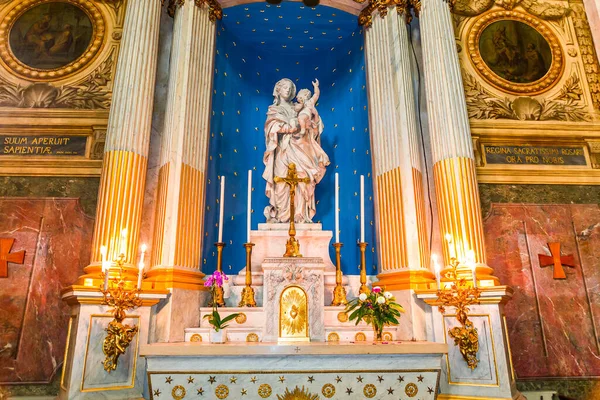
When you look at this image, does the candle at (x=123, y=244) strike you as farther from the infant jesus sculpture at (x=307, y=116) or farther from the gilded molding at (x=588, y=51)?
the gilded molding at (x=588, y=51)

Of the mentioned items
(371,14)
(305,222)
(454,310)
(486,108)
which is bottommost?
(454,310)

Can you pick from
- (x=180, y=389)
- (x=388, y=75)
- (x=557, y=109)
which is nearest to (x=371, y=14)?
(x=388, y=75)

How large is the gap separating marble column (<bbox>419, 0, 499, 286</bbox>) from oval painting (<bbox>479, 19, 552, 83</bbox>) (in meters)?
1.35

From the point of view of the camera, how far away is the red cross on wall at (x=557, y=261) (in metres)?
6.23

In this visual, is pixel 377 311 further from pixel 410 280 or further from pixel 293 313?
pixel 410 280

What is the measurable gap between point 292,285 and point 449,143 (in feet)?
9.07

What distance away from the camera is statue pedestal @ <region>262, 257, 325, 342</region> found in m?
4.82

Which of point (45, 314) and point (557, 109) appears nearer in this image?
point (45, 314)

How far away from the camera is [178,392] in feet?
12.3

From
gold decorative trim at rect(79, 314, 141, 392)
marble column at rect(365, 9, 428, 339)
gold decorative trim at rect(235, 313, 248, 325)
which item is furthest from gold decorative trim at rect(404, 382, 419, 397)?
gold decorative trim at rect(79, 314, 141, 392)

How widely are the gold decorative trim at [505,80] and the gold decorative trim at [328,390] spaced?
18.3ft

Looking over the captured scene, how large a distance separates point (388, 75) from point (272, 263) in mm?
3272

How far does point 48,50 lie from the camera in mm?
6891

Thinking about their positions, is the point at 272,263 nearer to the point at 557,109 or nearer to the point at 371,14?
the point at 371,14
